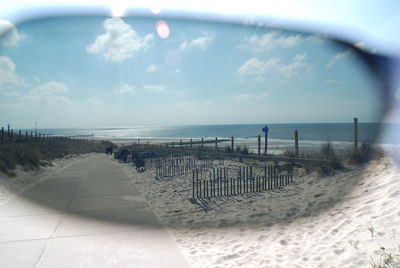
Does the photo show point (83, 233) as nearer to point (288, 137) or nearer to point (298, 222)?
point (298, 222)

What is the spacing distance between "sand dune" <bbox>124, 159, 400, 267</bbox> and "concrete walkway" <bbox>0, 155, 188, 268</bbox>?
0.43 m

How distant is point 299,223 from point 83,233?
373 cm

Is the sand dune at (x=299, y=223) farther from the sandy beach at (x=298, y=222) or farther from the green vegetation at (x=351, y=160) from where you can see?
the green vegetation at (x=351, y=160)

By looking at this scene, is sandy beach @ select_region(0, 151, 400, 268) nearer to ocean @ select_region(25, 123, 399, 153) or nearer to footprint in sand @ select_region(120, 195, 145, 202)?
footprint in sand @ select_region(120, 195, 145, 202)

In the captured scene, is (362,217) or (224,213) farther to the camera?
Answer: (224,213)

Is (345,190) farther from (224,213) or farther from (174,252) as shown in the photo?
(174,252)

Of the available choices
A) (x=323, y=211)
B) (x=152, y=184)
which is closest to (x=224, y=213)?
(x=323, y=211)

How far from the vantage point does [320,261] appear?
3660 millimetres

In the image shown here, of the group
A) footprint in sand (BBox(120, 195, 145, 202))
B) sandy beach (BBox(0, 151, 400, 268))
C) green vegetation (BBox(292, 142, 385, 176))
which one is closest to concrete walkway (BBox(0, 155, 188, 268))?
footprint in sand (BBox(120, 195, 145, 202))

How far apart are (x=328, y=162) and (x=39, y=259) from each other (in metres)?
7.44

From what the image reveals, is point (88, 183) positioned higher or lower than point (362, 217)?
lower

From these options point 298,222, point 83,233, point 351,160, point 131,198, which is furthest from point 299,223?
point 131,198

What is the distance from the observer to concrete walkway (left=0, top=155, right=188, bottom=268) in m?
4.07

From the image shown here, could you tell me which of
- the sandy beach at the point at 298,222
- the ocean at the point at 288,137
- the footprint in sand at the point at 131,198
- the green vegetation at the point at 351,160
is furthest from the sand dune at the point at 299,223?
the ocean at the point at 288,137
